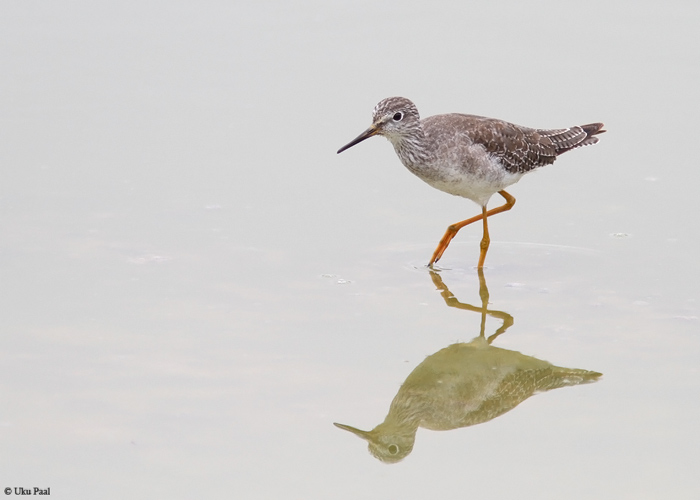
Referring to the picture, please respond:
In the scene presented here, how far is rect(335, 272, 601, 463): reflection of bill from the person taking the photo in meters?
8.29

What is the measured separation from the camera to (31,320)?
960 centimetres

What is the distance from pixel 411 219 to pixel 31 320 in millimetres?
4974

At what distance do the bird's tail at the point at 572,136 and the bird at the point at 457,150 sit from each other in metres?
0.58

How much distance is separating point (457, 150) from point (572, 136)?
2393 millimetres

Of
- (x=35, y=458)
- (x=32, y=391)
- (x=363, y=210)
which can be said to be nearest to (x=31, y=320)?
(x=32, y=391)

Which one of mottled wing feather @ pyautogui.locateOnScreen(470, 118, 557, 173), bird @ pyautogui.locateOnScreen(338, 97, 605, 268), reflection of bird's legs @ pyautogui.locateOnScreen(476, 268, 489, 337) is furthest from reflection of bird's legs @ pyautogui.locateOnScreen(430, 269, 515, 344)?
mottled wing feather @ pyautogui.locateOnScreen(470, 118, 557, 173)

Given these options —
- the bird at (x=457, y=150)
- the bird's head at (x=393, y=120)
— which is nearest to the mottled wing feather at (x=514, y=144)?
the bird at (x=457, y=150)

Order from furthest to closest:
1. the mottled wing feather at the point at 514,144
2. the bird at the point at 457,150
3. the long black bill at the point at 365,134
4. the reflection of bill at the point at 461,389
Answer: the mottled wing feather at the point at 514,144
the bird at the point at 457,150
the long black bill at the point at 365,134
the reflection of bill at the point at 461,389

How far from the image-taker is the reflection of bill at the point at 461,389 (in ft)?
27.2

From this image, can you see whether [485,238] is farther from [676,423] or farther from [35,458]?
[35,458]

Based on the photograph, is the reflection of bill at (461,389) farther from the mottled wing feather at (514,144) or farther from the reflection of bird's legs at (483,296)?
the mottled wing feather at (514,144)

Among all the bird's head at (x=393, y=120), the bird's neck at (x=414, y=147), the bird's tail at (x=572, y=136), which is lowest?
the bird's tail at (x=572, y=136)

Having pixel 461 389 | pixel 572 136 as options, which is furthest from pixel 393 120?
pixel 461 389

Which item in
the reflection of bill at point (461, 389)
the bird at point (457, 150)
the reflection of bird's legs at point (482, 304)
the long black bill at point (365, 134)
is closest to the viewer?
the reflection of bill at point (461, 389)
